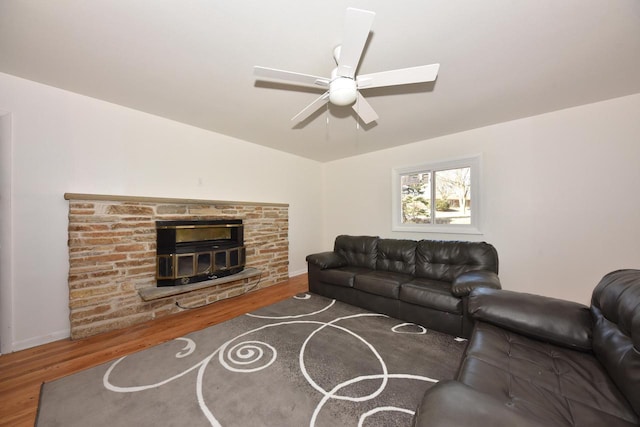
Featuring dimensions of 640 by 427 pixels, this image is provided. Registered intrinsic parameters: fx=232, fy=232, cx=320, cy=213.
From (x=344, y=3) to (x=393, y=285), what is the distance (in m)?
2.64

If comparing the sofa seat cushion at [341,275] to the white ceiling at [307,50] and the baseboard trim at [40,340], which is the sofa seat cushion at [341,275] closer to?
the white ceiling at [307,50]

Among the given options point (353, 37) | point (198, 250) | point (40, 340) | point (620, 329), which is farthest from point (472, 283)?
point (40, 340)

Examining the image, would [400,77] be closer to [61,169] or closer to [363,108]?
[363,108]

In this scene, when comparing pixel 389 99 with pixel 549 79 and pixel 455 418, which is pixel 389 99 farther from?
pixel 455 418

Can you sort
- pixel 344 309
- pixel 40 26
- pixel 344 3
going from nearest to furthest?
pixel 344 3 → pixel 40 26 → pixel 344 309

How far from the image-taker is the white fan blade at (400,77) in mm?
1600

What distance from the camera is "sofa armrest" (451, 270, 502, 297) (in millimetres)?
2184

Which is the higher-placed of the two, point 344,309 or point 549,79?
point 549,79

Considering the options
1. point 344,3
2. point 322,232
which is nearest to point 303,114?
point 344,3

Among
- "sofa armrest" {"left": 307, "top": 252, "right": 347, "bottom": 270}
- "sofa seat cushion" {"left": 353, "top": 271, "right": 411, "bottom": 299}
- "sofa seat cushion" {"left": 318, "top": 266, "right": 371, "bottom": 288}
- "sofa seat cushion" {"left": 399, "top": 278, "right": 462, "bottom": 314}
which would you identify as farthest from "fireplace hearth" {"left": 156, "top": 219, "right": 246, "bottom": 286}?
"sofa seat cushion" {"left": 399, "top": 278, "right": 462, "bottom": 314}

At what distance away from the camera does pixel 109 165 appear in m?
2.64

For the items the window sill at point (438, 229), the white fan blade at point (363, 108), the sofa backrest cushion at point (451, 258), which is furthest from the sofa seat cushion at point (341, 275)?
the white fan blade at point (363, 108)

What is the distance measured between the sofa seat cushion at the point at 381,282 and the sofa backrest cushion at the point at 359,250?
1.52 feet

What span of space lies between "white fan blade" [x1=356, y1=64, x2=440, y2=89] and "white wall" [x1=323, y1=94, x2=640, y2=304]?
2301 millimetres
